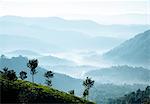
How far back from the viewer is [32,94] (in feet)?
411

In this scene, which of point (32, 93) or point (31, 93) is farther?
point (32, 93)

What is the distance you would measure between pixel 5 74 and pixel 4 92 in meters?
24.1

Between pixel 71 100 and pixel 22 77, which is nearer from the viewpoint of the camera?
pixel 71 100

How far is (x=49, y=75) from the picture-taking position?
170 meters

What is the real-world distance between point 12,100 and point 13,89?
721 inches

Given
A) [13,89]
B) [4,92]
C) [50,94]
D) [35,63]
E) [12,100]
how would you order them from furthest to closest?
[35,63] < [50,94] < [13,89] < [4,92] < [12,100]

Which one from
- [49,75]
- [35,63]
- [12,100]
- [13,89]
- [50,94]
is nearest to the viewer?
[12,100]

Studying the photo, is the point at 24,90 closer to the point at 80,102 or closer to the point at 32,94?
the point at 32,94

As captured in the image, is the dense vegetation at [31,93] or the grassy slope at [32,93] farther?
the dense vegetation at [31,93]

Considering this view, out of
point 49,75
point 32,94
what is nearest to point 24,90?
point 32,94

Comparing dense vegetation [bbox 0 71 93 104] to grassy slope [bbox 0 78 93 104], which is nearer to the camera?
grassy slope [bbox 0 78 93 104]

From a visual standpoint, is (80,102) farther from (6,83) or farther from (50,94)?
(6,83)

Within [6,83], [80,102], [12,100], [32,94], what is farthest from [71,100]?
[12,100]

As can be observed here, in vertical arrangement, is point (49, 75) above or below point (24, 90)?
above
